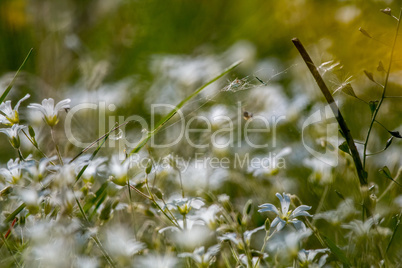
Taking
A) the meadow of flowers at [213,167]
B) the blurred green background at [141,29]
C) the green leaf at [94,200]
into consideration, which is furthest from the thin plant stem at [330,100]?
the blurred green background at [141,29]

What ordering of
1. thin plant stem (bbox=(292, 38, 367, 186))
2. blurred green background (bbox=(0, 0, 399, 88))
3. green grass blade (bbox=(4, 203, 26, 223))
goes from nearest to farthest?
1. thin plant stem (bbox=(292, 38, 367, 186))
2. green grass blade (bbox=(4, 203, 26, 223))
3. blurred green background (bbox=(0, 0, 399, 88))

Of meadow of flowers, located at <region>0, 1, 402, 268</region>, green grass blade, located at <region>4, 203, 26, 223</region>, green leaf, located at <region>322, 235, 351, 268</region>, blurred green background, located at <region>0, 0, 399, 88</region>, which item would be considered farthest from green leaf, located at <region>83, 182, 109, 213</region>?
blurred green background, located at <region>0, 0, 399, 88</region>

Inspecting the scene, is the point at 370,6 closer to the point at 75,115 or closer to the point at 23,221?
the point at 75,115

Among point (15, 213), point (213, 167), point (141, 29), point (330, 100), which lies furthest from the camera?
point (141, 29)

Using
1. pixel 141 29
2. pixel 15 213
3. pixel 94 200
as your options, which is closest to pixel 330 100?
pixel 94 200

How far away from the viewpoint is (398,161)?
1.22 metres

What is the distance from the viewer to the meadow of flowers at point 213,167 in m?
0.83

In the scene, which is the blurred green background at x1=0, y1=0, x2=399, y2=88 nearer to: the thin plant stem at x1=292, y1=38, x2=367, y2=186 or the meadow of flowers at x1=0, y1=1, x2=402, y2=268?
the meadow of flowers at x1=0, y1=1, x2=402, y2=268

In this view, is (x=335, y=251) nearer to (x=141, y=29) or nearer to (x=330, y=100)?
(x=330, y=100)

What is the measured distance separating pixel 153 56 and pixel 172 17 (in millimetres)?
245

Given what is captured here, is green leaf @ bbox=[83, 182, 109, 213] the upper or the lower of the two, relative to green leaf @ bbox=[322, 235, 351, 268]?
upper

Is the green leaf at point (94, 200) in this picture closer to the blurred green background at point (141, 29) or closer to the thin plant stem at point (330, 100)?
the thin plant stem at point (330, 100)

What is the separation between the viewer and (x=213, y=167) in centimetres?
144

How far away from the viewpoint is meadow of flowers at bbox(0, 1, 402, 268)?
0.83 meters
